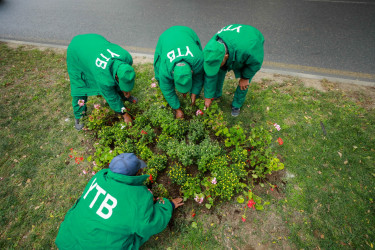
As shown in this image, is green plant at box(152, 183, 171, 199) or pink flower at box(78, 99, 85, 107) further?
pink flower at box(78, 99, 85, 107)

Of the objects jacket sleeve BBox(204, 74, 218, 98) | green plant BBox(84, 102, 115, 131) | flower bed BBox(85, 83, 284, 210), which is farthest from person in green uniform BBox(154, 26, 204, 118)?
green plant BBox(84, 102, 115, 131)

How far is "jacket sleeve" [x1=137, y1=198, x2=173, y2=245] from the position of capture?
1865 millimetres

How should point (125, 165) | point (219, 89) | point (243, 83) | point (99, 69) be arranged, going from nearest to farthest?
point (125, 165) → point (99, 69) → point (243, 83) → point (219, 89)

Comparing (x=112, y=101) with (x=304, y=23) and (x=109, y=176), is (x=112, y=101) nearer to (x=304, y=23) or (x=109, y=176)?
(x=109, y=176)

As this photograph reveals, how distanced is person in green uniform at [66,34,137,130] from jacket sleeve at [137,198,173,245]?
159cm

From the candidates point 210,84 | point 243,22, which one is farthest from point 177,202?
point 243,22

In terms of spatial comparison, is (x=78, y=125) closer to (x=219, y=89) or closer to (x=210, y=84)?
(x=210, y=84)

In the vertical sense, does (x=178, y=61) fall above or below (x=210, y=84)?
above

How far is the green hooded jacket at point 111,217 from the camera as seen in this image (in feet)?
5.77

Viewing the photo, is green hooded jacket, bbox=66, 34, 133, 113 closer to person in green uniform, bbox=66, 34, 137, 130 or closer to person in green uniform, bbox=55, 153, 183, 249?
person in green uniform, bbox=66, 34, 137, 130

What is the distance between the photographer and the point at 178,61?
2.48 meters

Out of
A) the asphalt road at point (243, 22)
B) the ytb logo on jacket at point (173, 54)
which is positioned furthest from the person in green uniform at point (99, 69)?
the asphalt road at point (243, 22)

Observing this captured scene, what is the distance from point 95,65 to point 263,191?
2.98m

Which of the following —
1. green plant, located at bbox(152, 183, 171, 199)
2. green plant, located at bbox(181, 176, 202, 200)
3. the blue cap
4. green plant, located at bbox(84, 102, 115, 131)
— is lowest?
green plant, located at bbox(152, 183, 171, 199)
